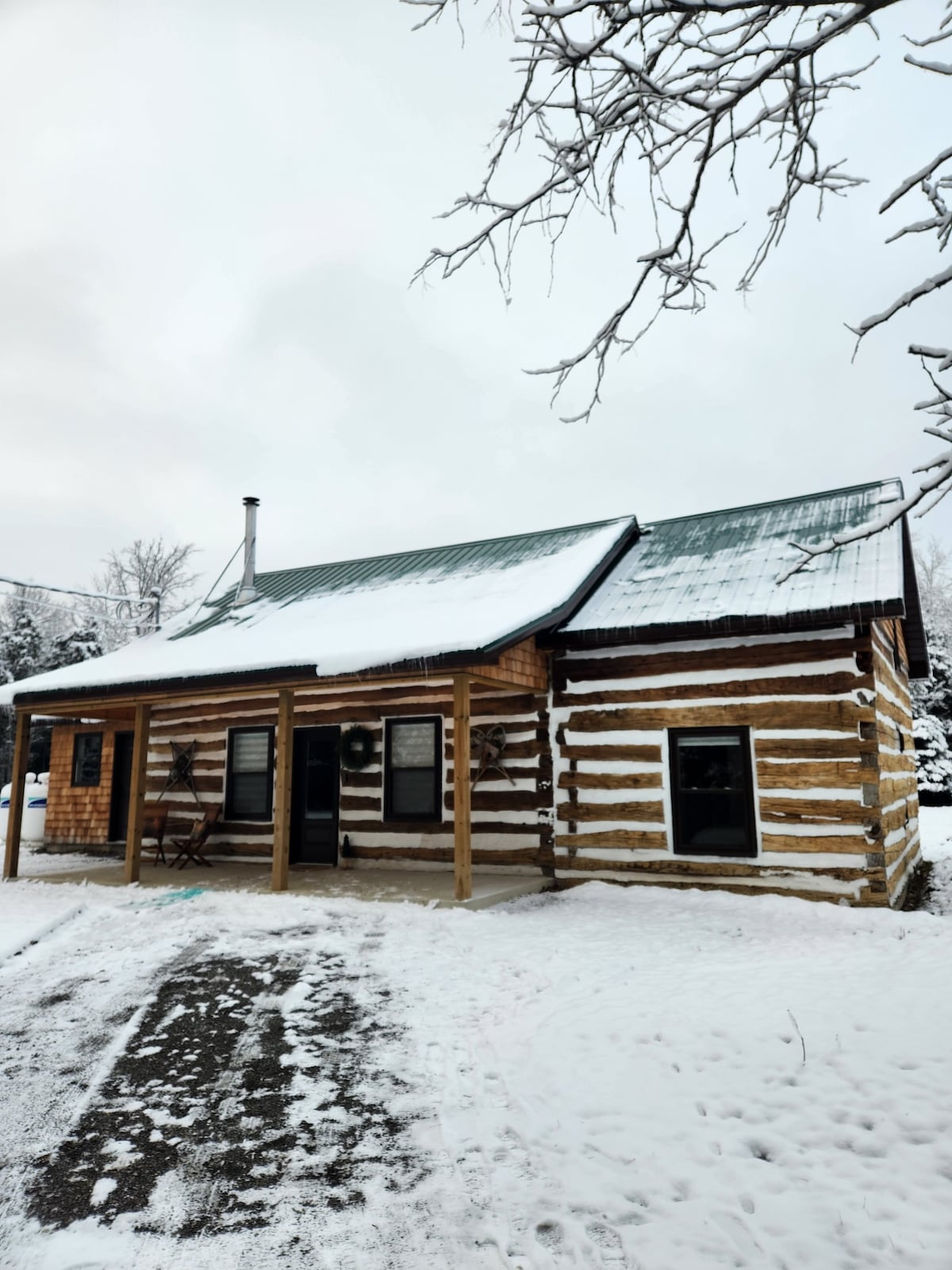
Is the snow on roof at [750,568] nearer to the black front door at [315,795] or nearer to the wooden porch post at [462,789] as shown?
the wooden porch post at [462,789]

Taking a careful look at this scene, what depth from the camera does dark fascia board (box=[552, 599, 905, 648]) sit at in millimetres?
8172

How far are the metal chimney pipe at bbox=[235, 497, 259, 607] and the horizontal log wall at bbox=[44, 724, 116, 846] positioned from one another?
363cm

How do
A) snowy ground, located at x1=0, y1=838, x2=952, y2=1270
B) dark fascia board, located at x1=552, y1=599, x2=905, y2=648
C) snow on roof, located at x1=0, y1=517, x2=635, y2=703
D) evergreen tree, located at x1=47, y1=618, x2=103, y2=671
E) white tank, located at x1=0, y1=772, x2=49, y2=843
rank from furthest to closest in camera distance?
evergreen tree, located at x1=47, y1=618, x2=103, y2=671 → white tank, located at x1=0, y1=772, x2=49, y2=843 → snow on roof, located at x1=0, y1=517, x2=635, y2=703 → dark fascia board, located at x1=552, y1=599, x2=905, y2=648 → snowy ground, located at x1=0, y1=838, x2=952, y2=1270

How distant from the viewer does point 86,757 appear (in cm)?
1620

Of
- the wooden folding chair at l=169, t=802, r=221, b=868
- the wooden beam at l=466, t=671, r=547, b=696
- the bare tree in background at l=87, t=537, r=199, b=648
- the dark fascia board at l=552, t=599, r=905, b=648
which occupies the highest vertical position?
the bare tree in background at l=87, t=537, r=199, b=648

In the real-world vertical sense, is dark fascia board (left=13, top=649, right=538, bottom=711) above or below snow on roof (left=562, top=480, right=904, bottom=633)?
below

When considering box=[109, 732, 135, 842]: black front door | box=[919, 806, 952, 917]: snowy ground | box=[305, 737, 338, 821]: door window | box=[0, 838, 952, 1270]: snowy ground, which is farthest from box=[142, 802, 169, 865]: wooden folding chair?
box=[919, 806, 952, 917]: snowy ground

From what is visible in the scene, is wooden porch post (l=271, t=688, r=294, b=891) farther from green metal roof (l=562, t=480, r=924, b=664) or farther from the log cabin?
green metal roof (l=562, t=480, r=924, b=664)

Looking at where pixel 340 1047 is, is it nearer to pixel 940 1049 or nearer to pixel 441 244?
A: pixel 940 1049

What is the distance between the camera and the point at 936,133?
11.9ft

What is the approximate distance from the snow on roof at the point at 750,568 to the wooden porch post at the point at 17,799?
27.5ft

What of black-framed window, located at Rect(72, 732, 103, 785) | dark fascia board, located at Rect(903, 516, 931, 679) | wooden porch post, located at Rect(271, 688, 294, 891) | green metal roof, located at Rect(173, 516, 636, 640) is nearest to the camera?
wooden porch post, located at Rect(271, 688, 294, 891)

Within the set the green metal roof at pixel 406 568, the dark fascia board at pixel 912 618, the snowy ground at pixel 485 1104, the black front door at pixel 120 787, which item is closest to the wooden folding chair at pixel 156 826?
the black front door at pixel 120 787

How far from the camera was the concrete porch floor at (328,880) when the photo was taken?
9.11m
